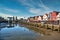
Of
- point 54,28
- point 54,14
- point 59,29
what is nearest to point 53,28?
point 54,28

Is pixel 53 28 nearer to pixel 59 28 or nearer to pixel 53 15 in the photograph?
pixel 59 28

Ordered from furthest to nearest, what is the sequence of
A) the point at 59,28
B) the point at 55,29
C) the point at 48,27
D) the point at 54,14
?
the point at 54,14 < the point at 48,27 < the point at 55,29 < the point at 59,28

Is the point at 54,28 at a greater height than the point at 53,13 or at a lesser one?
lesser

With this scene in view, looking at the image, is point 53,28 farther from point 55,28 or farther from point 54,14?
point 54,14

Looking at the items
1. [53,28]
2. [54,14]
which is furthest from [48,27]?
[54,14]

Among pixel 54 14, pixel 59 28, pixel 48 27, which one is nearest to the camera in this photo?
pixel 59 28

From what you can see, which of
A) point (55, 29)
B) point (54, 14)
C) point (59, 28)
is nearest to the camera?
point (59, 28)

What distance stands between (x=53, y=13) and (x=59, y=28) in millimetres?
63477

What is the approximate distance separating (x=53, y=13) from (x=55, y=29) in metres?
61.4

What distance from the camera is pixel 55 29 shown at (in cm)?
3797

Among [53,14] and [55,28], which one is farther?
[53,14]

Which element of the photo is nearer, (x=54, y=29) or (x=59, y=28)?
(x=59, y=28)

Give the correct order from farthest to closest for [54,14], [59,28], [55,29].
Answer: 1. [54,14]
2. [55,29]
3. [59,28]

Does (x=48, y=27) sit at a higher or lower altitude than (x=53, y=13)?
lower
